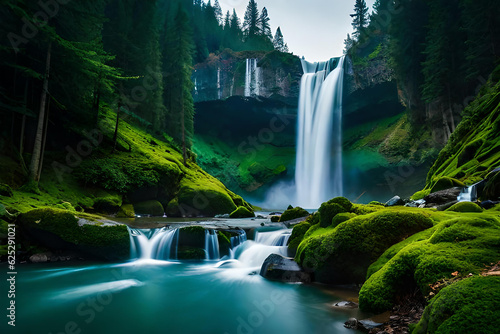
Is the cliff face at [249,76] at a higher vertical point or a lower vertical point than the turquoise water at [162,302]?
higher

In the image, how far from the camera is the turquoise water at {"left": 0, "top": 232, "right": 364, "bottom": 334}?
13.6 feet

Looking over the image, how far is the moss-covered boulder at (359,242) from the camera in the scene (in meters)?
5.39

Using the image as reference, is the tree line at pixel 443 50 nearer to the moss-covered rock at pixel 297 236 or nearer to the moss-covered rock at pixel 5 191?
the moss-covered rock at pixel 297 236

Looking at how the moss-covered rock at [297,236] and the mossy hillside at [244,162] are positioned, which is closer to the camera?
the moss-covered rock at [297,236]

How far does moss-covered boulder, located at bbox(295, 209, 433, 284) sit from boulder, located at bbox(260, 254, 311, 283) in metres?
0.36

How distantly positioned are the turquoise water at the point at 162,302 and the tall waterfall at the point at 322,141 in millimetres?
32547

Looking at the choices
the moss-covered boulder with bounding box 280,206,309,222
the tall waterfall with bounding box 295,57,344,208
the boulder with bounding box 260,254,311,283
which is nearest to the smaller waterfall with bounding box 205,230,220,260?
the boulder with bounding box 260,254,311,283

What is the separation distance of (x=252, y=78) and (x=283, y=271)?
4185cm

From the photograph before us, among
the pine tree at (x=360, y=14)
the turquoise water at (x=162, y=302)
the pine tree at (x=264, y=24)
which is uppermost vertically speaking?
the pine tree at (x=264, y=24)

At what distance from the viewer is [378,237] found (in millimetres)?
5426

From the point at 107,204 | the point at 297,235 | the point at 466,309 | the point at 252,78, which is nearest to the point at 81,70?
the point at 107,204

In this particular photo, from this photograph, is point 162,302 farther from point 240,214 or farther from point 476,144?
point 476,144

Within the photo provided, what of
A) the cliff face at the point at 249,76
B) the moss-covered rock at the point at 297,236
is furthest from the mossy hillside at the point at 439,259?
the cliff face at the point at 249,76

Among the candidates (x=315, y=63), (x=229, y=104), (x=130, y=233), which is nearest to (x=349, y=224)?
(x=130, y=233)
